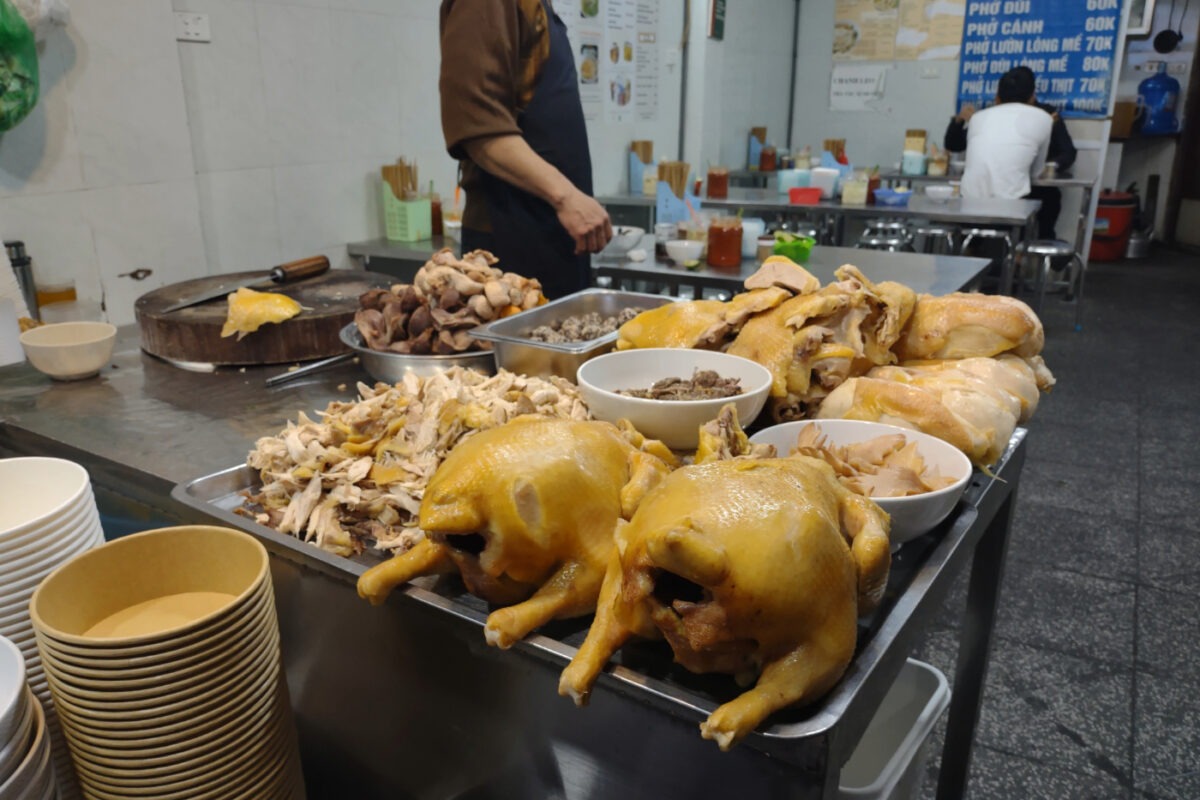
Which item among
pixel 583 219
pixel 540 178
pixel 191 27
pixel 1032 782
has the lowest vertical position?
pixel 1032 782

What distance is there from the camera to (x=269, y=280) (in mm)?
2170

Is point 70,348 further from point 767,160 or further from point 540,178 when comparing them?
point 767,160

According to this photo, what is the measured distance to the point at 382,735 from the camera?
43.6 inches

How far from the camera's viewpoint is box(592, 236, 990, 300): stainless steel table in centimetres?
346

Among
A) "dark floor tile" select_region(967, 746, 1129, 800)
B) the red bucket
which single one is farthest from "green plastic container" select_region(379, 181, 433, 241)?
the red bucket

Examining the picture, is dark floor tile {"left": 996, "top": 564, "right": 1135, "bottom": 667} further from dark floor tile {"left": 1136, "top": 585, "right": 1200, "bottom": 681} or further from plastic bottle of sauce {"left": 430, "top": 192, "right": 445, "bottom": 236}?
plastic bottle of sauce {"left": 430, "top": 192, "right": 445, "bottom": 236}

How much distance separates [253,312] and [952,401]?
1.43 m

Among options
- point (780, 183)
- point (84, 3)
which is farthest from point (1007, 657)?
point (780, 183)

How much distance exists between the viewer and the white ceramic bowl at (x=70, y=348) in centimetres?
176

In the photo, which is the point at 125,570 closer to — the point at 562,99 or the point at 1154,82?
the point at 562,99

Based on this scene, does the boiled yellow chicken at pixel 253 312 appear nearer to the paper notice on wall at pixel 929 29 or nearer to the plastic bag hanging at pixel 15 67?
the plastic bag hanging at pixel 15 67

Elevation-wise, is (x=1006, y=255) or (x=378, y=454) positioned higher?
(x=378, y=454)

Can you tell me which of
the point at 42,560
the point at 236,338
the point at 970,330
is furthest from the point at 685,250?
the point at 42,560

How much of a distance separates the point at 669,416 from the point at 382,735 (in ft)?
1.88
